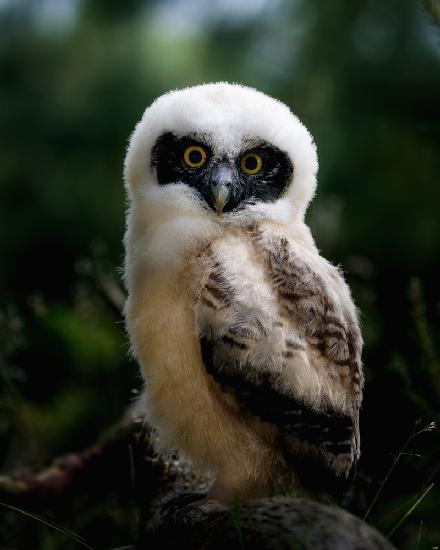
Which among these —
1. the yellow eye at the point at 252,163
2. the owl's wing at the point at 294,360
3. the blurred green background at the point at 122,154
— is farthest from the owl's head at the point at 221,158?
the blurred green background at the point at 122,154

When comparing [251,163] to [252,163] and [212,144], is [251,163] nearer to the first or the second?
[252,163]

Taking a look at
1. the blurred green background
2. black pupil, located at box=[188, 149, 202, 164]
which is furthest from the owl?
the blurred green background

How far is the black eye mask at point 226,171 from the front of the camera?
302cm

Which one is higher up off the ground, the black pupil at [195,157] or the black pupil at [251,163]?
the black pupil at [251,163]

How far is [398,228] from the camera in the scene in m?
6.33

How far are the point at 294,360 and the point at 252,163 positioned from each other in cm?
87

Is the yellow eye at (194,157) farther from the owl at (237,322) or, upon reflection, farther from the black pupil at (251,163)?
the black pupil at (251,163)

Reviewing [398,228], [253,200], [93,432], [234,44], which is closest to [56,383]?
[93,432]

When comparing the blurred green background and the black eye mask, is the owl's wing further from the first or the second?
the blurred green background

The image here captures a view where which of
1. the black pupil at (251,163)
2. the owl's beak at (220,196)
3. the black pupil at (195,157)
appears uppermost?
the black pupil at (251,163)

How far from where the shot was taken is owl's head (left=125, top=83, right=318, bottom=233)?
3033 millimetres

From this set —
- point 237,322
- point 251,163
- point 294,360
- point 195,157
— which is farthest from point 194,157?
point 294,360

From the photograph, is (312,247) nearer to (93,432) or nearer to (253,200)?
(253,200)

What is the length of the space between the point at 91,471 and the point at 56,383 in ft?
6.76
